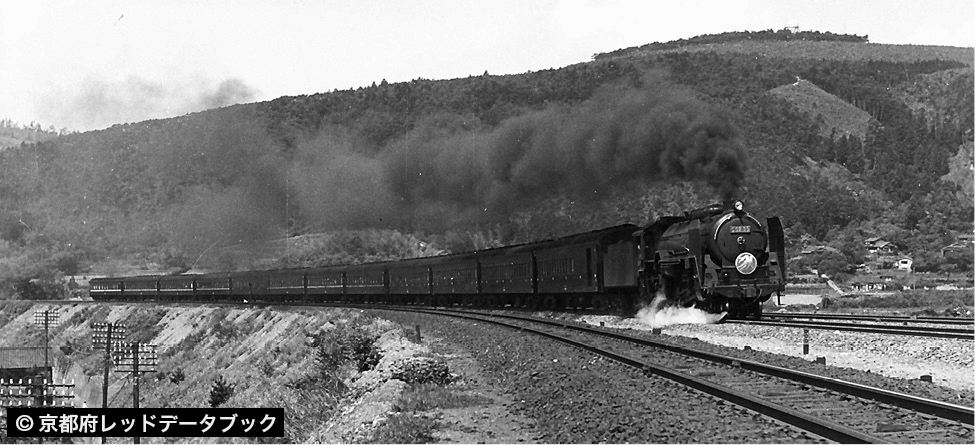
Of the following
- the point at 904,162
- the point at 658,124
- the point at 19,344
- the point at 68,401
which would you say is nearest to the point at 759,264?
the point at 658,124

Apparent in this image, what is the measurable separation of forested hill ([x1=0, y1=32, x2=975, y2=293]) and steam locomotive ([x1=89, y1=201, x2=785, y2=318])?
5.07 meters

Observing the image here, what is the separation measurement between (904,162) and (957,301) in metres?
102

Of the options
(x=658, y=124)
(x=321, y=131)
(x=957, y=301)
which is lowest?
(x=957, y=301)

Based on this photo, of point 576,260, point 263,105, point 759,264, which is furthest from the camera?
point 263,105

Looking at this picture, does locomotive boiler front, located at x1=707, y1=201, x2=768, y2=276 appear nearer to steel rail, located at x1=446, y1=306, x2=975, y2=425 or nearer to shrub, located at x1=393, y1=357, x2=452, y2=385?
steel rail, located at x1=446, y1=306, x2=975, y2=425

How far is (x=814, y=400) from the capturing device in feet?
47.2

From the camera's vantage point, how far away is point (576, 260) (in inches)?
1506

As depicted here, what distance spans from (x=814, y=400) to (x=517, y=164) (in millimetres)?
47623

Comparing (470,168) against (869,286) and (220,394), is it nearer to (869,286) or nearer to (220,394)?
(869,286)

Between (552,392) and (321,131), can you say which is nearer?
(552,392)

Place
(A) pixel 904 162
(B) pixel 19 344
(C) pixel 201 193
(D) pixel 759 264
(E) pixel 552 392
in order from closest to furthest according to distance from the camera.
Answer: (E) pixel 552 392
(D) pixel 759 264
(B) pixel 19 344
(C) pixel 201 193
(A) pixel 904 162

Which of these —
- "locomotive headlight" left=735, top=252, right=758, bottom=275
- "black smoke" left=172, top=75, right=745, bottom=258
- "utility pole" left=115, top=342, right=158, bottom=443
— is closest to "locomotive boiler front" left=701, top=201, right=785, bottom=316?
"locomotive headlight" left=735, top=252, right=758, bottom=275

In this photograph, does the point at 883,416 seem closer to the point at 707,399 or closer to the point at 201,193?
the point at 707,399
